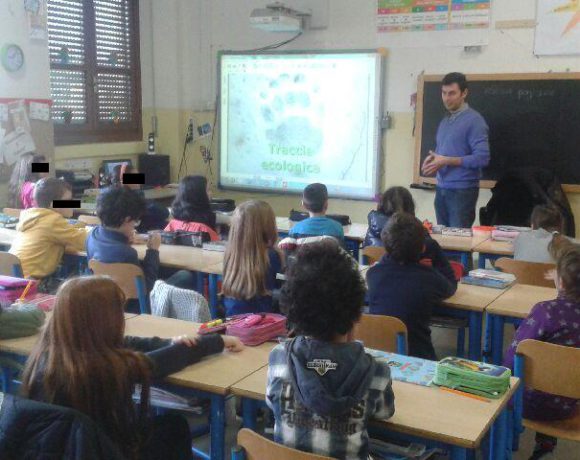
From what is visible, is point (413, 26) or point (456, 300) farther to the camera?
point (413, 26)

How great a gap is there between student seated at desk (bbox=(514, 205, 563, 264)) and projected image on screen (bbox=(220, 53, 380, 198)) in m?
2.68

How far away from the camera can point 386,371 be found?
1.89 meters

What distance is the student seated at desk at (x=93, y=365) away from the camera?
1929 millimetres

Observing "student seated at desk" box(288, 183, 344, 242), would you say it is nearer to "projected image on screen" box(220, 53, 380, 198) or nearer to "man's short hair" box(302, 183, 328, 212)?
"man's short hair" box(302, 183, 328, 212)

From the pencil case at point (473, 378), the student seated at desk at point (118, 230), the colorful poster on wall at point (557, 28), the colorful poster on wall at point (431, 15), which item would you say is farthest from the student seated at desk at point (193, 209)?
the colorful poster on wall at point (557, 28)

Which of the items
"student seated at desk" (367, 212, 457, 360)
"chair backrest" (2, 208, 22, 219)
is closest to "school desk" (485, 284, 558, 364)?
"student seated at desk" (367, 212, 457, 360)

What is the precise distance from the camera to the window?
661cm

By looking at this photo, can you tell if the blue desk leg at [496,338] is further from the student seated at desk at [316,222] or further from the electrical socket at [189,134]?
the electrical socket at [189,134]

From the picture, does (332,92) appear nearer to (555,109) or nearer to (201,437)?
(555,109)

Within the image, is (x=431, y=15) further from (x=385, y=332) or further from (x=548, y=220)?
(x=385, y=332)

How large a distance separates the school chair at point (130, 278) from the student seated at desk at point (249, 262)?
63 cm

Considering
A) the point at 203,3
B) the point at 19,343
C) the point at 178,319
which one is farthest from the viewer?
the point at 203,3

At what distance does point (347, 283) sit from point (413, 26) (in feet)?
16.2

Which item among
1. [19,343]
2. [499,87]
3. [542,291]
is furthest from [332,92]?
[19,343]
